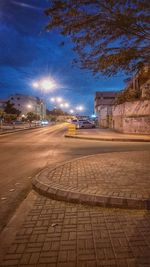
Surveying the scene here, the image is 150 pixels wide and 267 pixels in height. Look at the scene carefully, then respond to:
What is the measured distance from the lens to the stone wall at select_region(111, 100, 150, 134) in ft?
72.2

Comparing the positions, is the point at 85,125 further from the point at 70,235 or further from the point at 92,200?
the point at 70,235

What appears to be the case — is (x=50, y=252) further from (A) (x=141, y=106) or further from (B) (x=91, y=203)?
(A) (x=141, y=106)

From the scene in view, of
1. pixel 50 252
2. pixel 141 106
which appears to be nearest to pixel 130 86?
pixel 50 252

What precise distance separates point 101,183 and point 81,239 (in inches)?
99.1

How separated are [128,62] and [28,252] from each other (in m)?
5.99

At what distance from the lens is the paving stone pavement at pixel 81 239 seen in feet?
9.73

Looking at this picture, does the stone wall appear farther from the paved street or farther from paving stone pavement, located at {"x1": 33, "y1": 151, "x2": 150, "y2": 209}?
the paved street

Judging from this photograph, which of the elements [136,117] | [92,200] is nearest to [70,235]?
[92,200]

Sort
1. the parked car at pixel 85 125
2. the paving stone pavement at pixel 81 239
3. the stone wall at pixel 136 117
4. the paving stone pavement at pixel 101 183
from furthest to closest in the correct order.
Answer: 1. the parked car at pixel 85 125
2. the stone wall at pixel 136 117
3. the paving stone pavement at pixel 101 183
4. the paving stone pavement at pixel 81 239

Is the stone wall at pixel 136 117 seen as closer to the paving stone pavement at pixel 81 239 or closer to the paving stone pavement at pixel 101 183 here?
the paving stone pavement at pixel 101 183

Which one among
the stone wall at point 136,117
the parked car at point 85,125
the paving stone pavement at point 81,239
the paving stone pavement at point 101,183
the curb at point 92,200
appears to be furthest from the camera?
the parked car at point 85,125

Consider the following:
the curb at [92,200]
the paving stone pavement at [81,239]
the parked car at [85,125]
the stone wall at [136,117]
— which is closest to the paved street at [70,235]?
the paving stone pavement at [81,239]

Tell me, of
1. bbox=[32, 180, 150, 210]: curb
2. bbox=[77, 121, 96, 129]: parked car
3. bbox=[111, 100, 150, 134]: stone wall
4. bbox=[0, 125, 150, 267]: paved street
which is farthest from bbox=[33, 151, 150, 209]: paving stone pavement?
bbox=[77, 121, 96, 129]: parked car

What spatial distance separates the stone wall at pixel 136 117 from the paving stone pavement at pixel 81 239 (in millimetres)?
→ 18634
